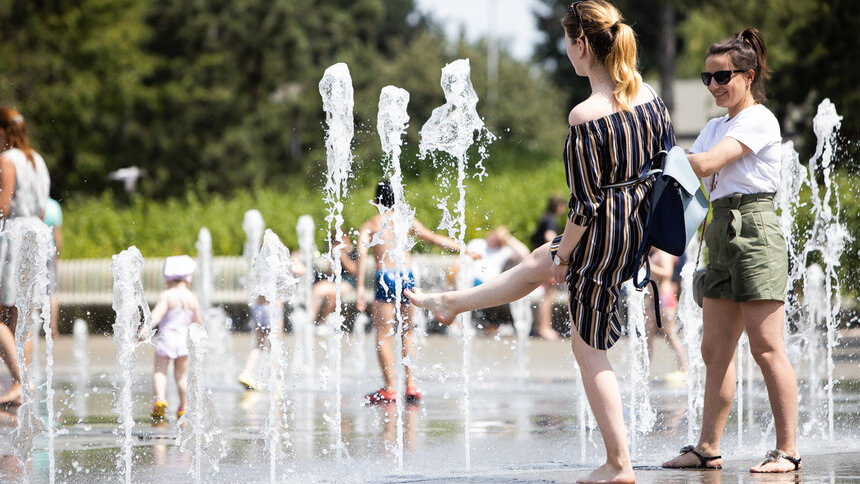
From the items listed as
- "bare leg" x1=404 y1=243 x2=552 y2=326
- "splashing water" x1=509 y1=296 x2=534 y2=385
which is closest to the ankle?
"bare leg" x1=404 y1=243 x2=552 y2=326

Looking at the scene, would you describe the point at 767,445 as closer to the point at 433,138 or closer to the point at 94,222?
the point at 433,138

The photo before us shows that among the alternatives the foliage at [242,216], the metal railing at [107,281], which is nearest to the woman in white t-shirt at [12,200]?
the metal railing at [107,281]

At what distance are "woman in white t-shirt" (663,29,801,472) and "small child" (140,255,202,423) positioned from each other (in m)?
3.52

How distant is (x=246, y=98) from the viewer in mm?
38688

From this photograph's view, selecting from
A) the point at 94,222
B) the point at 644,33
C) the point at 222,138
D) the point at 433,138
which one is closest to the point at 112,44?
the point at 222,138

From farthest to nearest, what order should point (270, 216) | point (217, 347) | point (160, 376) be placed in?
point (270, 216) < point (217, 347) < point (160, 376)

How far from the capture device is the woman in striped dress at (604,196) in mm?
3660

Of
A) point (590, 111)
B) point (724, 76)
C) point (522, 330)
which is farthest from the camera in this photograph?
point (522, 330)

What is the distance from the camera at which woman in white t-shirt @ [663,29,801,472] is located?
4.02 meters

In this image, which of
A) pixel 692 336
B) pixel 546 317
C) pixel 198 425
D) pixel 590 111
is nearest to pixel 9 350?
pixel 198 425

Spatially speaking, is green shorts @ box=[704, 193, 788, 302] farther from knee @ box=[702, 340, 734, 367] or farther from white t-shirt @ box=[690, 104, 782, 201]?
knee @ box=[702, 340, 734, 367]

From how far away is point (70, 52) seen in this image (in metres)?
30.2

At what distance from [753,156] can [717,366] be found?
76 cm

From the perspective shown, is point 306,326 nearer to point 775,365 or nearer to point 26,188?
point 26,188
